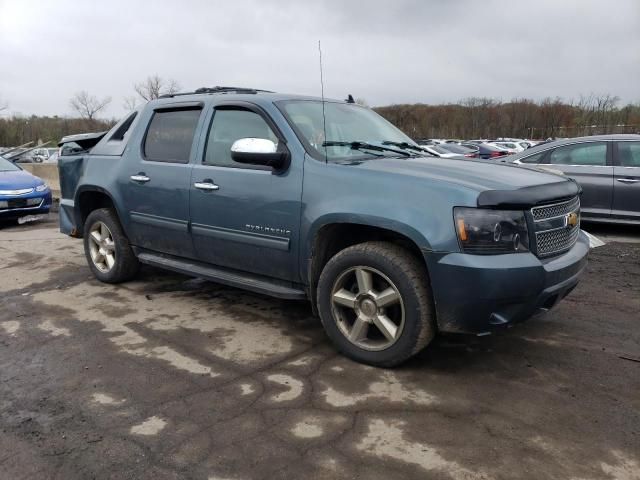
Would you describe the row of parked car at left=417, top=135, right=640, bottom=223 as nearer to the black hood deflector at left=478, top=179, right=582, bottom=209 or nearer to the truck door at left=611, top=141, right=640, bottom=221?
the truck door at left=611, top=141, right=640, bottom=221

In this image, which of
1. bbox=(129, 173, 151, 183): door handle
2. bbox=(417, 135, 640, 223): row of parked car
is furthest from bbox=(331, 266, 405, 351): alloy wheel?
bbox=(417, 135, 640, 223): row of parked car

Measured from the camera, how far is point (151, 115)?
5156mm

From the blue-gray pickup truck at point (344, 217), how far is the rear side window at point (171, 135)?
0.01 metres

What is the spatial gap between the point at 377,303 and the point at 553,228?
1.18 m

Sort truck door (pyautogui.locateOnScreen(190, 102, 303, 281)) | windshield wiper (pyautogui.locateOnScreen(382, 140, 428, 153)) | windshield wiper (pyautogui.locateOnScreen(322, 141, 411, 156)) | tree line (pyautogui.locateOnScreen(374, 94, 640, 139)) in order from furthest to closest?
1. tree line (pyautogui.locateOnScreen(374, 94, 640, 139))
2. windshield wiper (pyautogui.locateOnScreen(382, 140, 428, 153))
3. windshield wiper (pyautogui.locateOnScreen(322, 141, 411, 156))
4. truck door (pyautogui.locateOnScreen(190, 102, 303, 281))

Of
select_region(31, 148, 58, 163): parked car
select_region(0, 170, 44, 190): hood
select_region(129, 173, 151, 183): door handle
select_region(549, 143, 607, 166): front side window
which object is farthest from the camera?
select_region(31, 148, 58, 163): parked car

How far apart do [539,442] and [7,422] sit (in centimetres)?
276

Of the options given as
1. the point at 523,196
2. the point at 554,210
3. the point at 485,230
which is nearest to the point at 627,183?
the point at 554,210

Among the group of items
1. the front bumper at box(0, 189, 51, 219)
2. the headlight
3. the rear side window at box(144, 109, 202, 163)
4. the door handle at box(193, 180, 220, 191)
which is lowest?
the front bumper at box(0, 189, 51, 219)

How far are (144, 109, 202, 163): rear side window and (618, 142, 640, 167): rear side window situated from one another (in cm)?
628

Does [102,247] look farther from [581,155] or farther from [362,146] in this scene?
[581,155]

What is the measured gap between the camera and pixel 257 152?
374 cm

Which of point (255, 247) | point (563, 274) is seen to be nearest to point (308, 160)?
point (255, 247)

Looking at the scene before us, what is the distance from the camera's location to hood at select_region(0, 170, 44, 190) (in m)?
9.75
